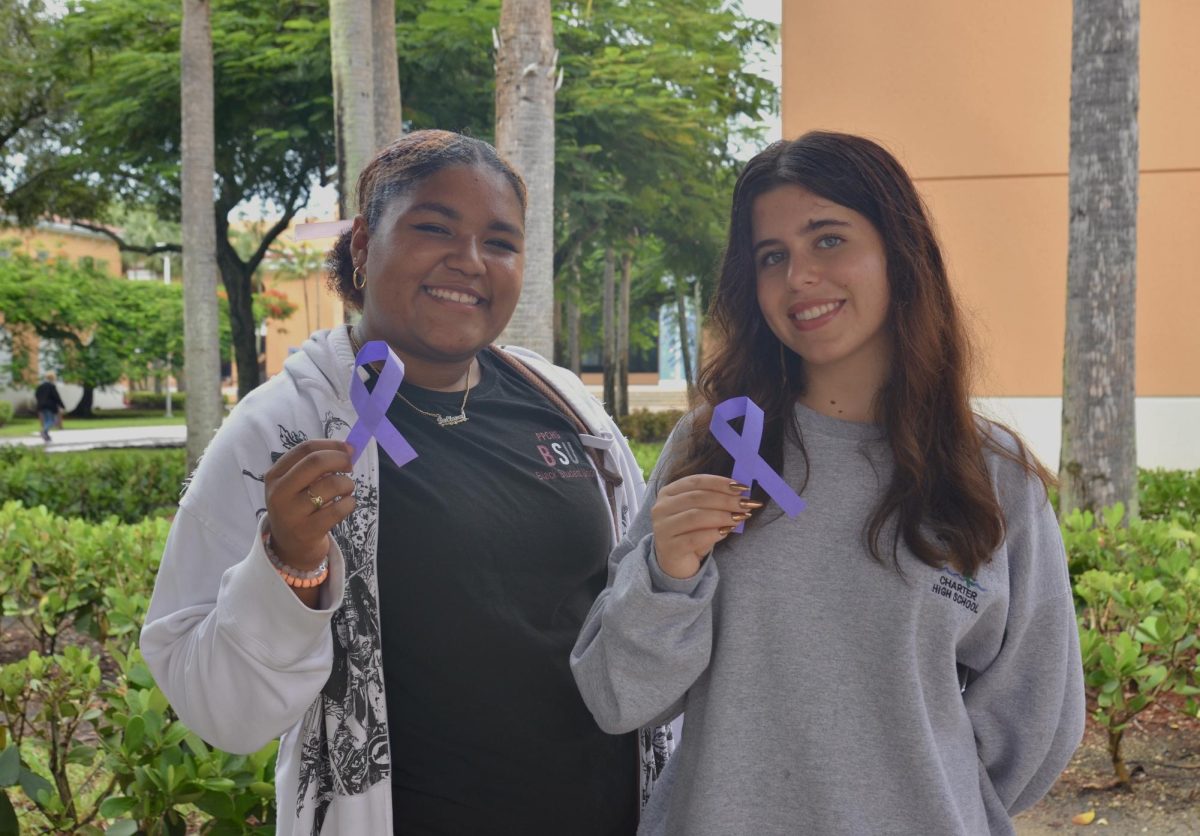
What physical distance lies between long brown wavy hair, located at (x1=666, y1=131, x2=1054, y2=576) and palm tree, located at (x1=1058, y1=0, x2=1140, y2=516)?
4032mm

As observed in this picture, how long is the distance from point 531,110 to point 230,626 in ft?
15.4

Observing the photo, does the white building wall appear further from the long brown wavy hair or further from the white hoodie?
the white hoodie

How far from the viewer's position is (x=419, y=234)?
77.6 inches

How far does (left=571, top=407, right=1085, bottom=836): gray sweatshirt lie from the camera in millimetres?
1729

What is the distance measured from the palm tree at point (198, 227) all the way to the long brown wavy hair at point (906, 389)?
806 cm

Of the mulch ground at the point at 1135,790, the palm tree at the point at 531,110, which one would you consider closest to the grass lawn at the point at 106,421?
the palm tree at the point at 531,110

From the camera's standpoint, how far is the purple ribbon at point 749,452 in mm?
1677

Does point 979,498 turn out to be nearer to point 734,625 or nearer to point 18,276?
point 734,625

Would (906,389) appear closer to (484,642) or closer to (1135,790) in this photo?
(484,642)

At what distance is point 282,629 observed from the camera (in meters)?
1.63

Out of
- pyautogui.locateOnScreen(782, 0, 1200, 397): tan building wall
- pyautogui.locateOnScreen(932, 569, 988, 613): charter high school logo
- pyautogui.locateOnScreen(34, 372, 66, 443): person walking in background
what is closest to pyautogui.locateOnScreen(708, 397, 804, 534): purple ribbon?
pyautogui.locateOnScreen(932, 569, 988, 613): charter high school logo

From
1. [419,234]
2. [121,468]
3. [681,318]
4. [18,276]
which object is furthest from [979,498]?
[18,276]

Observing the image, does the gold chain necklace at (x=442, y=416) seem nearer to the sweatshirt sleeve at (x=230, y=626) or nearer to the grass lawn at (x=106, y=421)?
the sweatshirt sleeve at (x=230, y=626)

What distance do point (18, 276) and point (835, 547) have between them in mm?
37297
